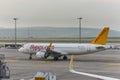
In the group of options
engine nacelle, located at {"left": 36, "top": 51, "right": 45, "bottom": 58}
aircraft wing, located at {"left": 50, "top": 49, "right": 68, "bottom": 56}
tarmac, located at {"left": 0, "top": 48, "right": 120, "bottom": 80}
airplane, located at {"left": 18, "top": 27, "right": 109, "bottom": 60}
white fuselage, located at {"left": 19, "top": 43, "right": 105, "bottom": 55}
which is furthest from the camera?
aircraft wing, located at {"left": 50, "top": 49, "right": 68, "bottom": 56}

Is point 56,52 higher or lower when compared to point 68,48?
lower

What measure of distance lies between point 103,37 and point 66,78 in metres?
31.6

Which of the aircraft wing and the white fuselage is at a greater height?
the white fuselage

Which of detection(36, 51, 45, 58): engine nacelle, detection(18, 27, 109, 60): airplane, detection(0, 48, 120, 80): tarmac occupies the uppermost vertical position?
detection(18, 27, 109, 60): airplane

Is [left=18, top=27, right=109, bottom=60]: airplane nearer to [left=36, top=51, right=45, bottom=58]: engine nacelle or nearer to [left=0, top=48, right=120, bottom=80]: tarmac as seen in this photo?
[left=36, top=51, right=45, bottom=58]: engine nacelle

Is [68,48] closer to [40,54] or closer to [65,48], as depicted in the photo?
[65,48]

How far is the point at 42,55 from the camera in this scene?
201 ft

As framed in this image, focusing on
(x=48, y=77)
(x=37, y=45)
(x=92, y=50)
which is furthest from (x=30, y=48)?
(x=48, y=77)

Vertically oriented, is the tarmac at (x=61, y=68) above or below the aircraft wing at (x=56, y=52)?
below

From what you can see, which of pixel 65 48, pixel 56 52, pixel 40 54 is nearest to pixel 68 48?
pixel 65 48

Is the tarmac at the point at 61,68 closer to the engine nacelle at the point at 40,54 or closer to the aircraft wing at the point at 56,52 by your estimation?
the engine nacelle at the point at 40,54

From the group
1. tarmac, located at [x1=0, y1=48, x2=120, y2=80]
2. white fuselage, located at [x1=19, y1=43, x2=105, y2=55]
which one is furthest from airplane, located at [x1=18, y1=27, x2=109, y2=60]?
tarmac, located at [x1=0, y1=48, x2=120, y2=80]

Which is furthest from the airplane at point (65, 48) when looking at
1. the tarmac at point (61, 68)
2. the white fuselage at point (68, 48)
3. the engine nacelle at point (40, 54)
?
the tarmac at point (61, 68)

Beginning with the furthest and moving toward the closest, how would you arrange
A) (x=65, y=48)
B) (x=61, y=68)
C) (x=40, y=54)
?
(x=65, y=48), (x=40, y=54), (x=61, y=68)
